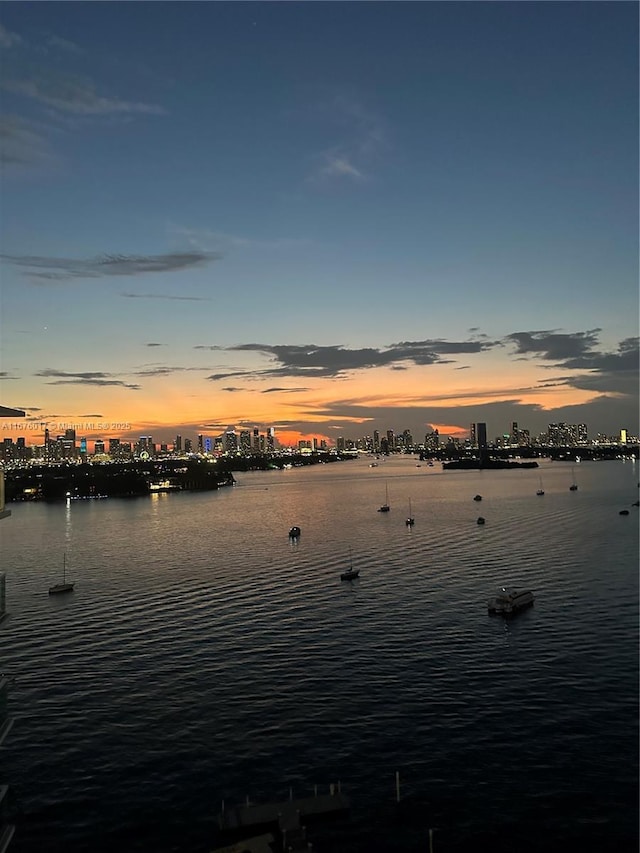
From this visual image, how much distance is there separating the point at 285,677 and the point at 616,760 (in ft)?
56.3

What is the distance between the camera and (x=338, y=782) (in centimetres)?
2541

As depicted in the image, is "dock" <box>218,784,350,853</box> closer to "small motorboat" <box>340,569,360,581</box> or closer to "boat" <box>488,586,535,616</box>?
"boat" <box>488,586,535,616</box>

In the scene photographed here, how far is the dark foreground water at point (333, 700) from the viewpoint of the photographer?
23.7 metres

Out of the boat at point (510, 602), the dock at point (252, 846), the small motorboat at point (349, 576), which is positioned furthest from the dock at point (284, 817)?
the small motorboat at point (349, 576)

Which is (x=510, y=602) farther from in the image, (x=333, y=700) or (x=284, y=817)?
(x=284, y=817)

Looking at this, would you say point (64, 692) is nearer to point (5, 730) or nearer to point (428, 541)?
point (5, 730)

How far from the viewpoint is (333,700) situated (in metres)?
33.7

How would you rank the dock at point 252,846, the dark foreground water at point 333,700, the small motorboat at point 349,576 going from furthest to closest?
1. the small motorboat at point 349,576
2. the dark foreground water at point 333,700
3. the dock at point 252,846

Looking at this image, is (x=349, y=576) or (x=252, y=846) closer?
(x=252, y=846)

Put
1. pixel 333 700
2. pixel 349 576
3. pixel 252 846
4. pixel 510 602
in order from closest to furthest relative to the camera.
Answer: pixel 252 846 → pixel 333 700 → pixel 510 602 → pixel 349 576

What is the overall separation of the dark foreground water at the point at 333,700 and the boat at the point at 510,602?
118cm

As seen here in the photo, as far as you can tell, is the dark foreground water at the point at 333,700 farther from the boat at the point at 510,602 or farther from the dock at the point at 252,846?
the dock at the point at 252,846

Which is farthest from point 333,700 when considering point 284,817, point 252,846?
point 252,846

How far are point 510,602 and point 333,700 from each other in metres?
21.0
